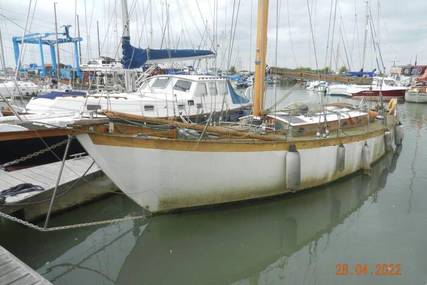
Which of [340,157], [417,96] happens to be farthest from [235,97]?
[417,96]

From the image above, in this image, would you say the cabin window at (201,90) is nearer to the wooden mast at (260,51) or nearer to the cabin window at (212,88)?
the cabin window at (212,88)

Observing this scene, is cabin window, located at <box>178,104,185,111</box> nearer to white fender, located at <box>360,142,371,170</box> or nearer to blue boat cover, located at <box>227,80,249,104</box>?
blue boat cover, located at <box>227,80,249,104</box>

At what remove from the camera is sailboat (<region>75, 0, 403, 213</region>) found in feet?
20.1

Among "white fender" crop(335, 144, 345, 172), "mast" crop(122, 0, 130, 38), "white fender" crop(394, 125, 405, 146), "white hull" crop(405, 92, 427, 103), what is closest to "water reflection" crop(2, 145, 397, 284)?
"white fender" crop(335, 144, 345, 172)

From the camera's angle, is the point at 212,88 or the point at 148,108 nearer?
the point at 148,108

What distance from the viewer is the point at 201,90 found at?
37.9 ft

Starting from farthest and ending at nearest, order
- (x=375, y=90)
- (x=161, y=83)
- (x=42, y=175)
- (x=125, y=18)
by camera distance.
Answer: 1. (x=375, y=90)
2. (x=161, y=83)
3. (x=125, y=18)
4. (x=42, y=175)

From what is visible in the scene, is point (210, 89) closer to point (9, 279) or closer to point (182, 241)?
point (182, 241)

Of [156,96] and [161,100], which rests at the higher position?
[156,96]

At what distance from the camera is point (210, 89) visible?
11.8m

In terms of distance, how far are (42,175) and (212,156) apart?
4.16m

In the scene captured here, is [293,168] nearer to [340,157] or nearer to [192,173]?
[340,157]

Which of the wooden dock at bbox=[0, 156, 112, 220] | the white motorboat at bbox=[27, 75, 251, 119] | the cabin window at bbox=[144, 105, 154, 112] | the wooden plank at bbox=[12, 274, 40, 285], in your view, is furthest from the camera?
the cabin window at bbox=[144, 105, 154, 112]
